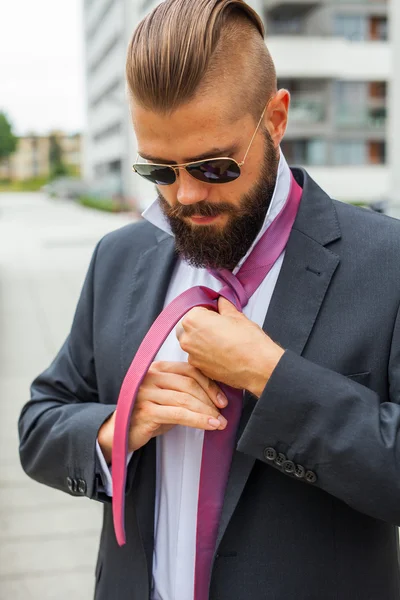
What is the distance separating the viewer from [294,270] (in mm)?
1538

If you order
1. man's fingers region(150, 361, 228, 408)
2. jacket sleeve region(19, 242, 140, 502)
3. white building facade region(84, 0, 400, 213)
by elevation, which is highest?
man's fingers region(150, 361, 228, 408)

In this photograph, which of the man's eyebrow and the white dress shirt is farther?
the white dress shirt

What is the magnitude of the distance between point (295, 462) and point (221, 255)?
1.42 ft

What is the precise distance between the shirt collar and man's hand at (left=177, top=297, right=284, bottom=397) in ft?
0.68

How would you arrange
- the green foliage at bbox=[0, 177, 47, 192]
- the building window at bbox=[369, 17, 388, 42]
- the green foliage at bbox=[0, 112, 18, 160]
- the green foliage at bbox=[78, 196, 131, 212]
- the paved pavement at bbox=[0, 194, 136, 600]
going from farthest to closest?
the green foliage at bbox=[0, 112, 18, 160], the green foliage at bbox=[0, 177, 47, 192], the green foliage at bbox=[78, 196, 131, 212], the building window at bbox=[369, 17, 388, 42], the paved pavement at bbox=[0, 194, 136, 600]

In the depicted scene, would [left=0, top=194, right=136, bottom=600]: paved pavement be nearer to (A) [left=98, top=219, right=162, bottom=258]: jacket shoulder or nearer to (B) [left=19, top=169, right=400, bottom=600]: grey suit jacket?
(B) [left=19, top=169, right=400, bottom=600]: grey suit jacket

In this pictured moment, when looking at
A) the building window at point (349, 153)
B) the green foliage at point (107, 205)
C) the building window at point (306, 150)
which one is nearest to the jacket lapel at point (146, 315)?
the building window at point (306, 150)

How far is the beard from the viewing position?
1491 millimetres

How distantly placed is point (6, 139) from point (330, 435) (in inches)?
4947

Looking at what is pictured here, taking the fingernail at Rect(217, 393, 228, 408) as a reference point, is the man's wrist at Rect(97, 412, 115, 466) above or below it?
below

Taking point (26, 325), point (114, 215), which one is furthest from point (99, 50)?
point (26, 325)

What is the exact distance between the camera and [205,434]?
1.47m

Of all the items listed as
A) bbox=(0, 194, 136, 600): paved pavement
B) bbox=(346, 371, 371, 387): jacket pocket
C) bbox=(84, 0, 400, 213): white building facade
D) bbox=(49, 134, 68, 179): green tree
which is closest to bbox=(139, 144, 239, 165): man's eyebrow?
bbox=(346, 371, 371, 387): jacket pocket

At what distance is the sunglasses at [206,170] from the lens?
1.41 m
